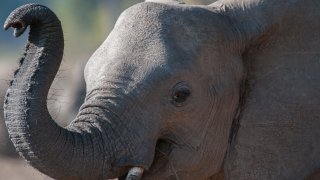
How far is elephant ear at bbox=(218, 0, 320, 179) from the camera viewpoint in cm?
427

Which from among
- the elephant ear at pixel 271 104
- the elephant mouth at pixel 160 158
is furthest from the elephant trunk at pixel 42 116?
the elephant ear at pixel 271 104

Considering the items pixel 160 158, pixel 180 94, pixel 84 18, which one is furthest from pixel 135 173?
pixel 84 18

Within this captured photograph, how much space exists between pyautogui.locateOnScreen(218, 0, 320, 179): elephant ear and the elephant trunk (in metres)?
0.69

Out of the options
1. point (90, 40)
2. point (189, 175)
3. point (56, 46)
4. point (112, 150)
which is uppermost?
point (56, 46)

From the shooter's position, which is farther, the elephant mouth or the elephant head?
the elephant mouth

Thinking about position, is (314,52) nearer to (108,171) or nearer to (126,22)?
(126,22)

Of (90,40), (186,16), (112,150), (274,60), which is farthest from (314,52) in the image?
(90,40)

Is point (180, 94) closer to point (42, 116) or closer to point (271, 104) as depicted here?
point (271, 104)

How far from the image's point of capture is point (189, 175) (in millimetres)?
4148

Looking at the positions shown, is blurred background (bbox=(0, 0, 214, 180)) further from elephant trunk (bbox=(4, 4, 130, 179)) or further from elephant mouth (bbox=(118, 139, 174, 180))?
elephant trunk (bbox=(4, 4, 130, 179))

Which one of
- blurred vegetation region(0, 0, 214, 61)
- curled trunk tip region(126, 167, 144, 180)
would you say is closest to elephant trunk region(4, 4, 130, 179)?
curled trunk tip region(126, 167, 144, 180)

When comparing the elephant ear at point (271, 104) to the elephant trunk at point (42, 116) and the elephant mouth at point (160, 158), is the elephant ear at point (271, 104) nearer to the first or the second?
the elephant mouth at point (160, 158)

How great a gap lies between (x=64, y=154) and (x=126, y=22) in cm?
67

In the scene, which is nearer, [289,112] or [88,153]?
[88,153]
